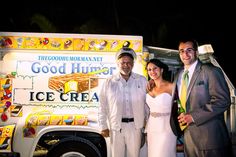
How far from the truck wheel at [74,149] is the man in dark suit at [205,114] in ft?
5.36

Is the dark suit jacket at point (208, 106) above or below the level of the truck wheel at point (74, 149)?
above

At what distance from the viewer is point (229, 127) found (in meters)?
5.14

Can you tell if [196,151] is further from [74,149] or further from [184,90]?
[74,149]

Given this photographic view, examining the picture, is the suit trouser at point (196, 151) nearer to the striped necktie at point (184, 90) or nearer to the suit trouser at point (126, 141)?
the striped necktie at point (184, 90)

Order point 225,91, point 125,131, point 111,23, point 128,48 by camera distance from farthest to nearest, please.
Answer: point 111,23 → point 128,48 → point 125,131 → point 225,91

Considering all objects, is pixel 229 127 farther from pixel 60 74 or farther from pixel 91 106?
pixel 60 74

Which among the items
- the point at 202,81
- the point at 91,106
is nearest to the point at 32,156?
the point at 91,106

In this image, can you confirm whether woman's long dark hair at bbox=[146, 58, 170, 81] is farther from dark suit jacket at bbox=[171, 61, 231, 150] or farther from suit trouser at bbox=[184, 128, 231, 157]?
suit trouser at bbox=[184, 128, 231, 157]

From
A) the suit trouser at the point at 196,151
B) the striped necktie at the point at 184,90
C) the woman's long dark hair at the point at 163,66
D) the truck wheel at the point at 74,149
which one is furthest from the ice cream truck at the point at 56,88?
the suit trouser at the point at 196,151

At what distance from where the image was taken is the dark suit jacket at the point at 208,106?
14.1ft

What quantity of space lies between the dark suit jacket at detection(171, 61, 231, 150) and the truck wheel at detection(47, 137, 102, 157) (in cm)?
178

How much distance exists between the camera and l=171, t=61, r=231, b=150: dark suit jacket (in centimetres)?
429

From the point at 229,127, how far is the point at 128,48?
2162 millimetres

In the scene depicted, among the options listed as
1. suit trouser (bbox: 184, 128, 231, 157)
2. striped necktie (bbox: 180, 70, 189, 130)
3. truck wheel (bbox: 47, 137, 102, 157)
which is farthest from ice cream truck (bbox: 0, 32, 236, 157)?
suit trouser (bbox: 184, 128, 231, 157)
